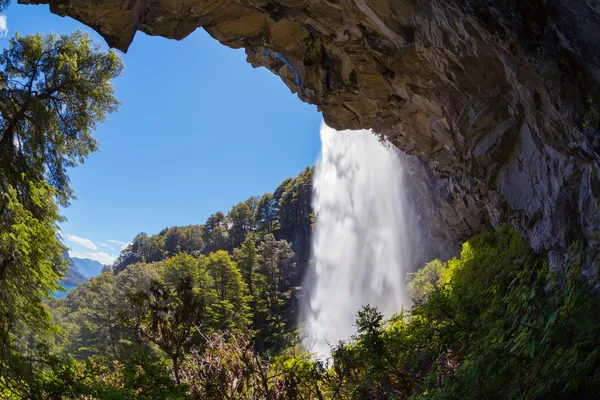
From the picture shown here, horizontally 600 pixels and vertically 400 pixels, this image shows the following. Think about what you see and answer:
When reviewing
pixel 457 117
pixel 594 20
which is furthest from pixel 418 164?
pixel 594 20

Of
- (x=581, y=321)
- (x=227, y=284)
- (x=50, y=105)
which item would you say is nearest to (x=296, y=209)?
(x=227, y=284)

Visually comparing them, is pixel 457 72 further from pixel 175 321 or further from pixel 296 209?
pixel 296 209

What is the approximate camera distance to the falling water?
24578 mm

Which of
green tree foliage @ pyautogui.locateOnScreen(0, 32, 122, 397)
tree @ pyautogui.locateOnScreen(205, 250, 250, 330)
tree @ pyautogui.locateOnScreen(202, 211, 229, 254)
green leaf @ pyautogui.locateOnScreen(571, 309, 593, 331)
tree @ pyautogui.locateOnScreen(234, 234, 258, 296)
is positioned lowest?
green leaf @ pyautogui.locateOnScreen(571, 309, 593, 331)

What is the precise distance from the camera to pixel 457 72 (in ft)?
21.4

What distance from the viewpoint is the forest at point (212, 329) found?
8.25ft

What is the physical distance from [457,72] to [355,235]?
23189 millimetres

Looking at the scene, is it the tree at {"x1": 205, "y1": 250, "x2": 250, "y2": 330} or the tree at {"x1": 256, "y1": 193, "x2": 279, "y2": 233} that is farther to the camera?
the tree at {"x1": 256, "y1": 193, "x2": 279, "y2": 233}

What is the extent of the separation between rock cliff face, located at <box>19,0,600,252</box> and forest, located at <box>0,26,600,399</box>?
1318 mm

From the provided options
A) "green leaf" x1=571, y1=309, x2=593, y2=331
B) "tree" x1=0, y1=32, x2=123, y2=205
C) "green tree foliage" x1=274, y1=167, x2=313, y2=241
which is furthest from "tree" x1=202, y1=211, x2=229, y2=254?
"green leaf" x1=571, y1=309, x2=593, y2=331

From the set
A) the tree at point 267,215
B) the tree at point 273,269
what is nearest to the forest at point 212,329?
the tree at point 273,269

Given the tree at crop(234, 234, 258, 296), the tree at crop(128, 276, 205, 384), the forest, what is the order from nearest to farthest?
the forest → the tree at crop(128, 276, 205, 384) → the tree at crop(234, 234, 258, 296)

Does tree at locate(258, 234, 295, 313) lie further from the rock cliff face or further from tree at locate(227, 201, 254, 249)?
tree at locate(227, 201, 254, 249)

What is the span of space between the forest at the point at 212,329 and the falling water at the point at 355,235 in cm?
1209
